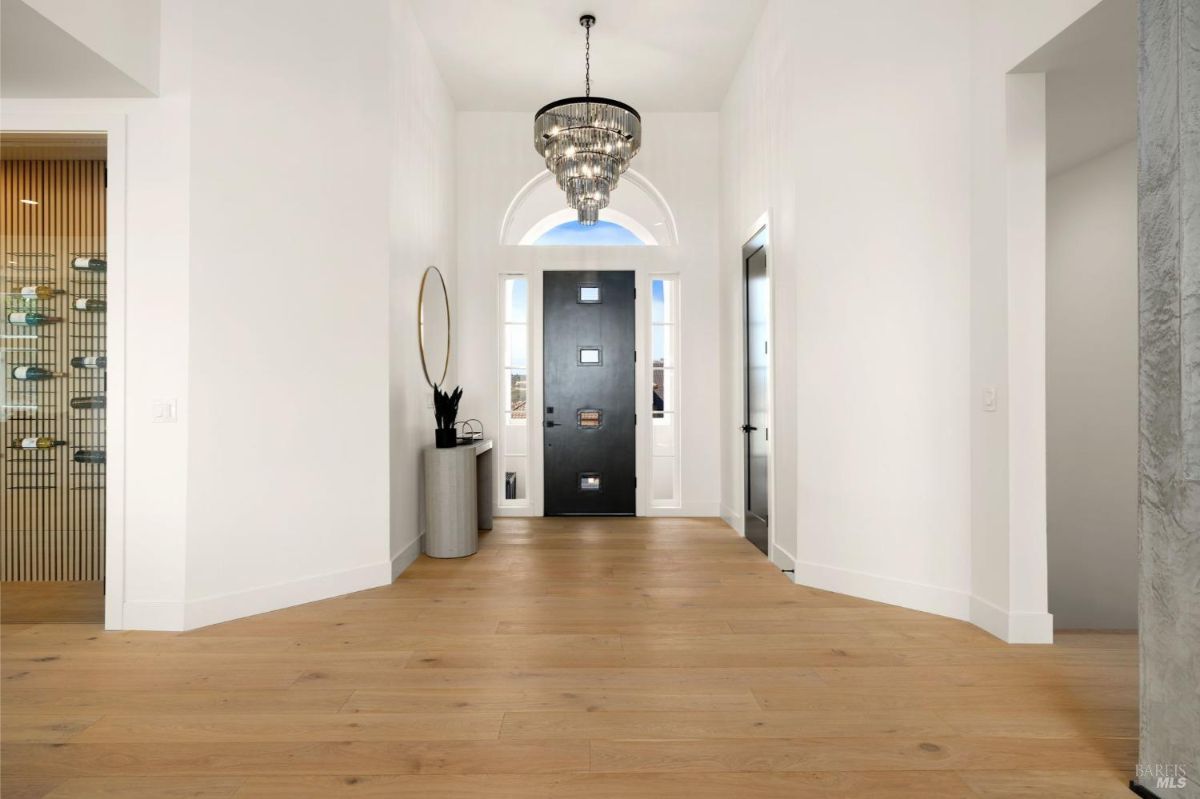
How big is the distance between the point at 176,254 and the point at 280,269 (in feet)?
1.52

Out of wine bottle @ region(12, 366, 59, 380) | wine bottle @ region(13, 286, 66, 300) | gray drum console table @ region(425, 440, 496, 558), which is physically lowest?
gray drum console table @ region(425, 440, 496, 558)

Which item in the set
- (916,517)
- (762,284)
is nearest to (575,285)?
(762,284)

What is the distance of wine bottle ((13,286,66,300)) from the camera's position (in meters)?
3.14

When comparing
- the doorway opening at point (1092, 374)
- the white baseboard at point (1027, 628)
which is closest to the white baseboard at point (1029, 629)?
the white baseboard at point (1027, 628)

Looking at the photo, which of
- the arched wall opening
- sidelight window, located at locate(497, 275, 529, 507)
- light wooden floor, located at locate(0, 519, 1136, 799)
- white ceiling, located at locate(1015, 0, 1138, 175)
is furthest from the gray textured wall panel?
the arched wall opening

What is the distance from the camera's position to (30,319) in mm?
3131

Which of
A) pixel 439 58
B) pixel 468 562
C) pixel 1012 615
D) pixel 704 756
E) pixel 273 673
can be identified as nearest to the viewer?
pixel 704 756

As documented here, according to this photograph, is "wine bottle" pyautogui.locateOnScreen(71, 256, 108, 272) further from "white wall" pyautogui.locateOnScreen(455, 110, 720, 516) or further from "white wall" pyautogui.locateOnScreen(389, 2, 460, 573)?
"white wall" pyautogui.locateOnScreen(455, 110, 720, 516)

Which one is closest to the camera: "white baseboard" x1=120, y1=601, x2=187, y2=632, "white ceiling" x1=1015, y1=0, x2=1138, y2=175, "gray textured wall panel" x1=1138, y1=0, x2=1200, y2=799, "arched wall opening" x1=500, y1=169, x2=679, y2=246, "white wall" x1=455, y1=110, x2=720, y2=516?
"gray textured wall panel" x1=1138, y1=0, x2=1200, y2=799

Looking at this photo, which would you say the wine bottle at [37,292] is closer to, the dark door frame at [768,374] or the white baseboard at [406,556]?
the white baseboard at [406,556]

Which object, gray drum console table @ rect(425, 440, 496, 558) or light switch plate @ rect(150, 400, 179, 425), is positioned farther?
gray drum console table @ rect(425, 440, 496, 558)

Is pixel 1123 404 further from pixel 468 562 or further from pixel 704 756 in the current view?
pixel 468 562

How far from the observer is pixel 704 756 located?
6.35 feet

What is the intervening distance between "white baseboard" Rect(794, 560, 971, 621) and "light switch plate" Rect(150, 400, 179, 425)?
3428 mm
